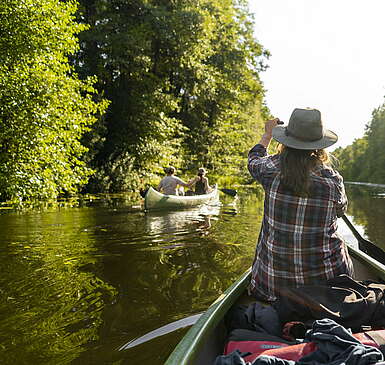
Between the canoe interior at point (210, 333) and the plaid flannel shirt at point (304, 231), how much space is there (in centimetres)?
39

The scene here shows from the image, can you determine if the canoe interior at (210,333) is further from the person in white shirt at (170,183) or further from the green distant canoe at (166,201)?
the person in white shirt at (170,183)

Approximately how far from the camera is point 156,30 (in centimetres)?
1983

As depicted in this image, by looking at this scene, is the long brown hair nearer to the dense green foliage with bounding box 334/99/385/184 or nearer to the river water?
the river water

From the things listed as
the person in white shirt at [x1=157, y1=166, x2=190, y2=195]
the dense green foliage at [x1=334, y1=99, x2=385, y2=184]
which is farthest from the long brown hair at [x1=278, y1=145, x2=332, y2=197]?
the dense green foliage at [x1=334, y1=99, x2=385, y2=184]

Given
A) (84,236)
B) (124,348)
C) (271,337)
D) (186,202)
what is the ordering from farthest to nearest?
(186,202) < (84,236) < (124,348) < (271,337)

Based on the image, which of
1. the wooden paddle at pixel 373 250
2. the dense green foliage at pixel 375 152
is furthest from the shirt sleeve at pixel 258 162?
the dense green foliage at pixel 375 152

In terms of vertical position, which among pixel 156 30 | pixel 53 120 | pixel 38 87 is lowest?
pixel 53 120

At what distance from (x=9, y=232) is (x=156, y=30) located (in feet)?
46.4

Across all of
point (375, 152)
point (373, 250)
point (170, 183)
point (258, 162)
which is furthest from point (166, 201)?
point (375, 152)

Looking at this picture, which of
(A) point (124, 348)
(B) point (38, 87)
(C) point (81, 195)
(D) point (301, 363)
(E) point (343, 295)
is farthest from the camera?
(C) point (81, 195)

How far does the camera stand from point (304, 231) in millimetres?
2615

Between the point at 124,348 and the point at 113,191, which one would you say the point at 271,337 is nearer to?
the point at 124,348

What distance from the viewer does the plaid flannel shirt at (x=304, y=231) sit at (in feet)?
8.53

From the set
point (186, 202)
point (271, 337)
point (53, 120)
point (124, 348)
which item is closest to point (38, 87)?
point (53, 120)
